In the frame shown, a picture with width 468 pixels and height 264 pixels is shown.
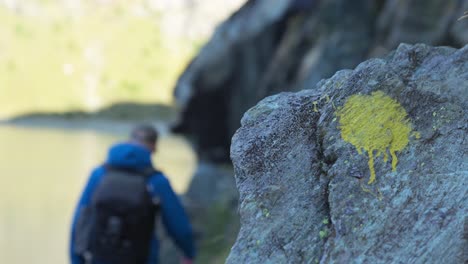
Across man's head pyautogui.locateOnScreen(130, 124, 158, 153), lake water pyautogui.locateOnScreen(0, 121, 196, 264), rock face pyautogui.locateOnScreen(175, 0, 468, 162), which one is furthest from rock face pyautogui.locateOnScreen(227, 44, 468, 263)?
lake water pyautogui.locateOnScreen(0, 121, 196, 264)

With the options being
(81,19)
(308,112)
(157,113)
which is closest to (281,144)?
(308,112)

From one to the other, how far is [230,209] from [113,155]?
8169mm

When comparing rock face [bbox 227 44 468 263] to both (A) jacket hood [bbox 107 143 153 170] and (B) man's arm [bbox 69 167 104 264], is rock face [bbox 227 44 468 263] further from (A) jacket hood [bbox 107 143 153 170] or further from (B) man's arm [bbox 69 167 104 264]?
(B) man's arm [bbox 69 167 104 264]

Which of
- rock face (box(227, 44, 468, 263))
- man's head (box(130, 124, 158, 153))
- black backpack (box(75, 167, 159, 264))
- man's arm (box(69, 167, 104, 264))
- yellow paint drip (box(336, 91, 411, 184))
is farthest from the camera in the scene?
man's head (box(130, 124, 158, 153))

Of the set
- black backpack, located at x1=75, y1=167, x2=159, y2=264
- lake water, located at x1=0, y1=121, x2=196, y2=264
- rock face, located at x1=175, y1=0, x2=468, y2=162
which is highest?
black backpack, located at x1=75, y1=167, x2=159, y2=264

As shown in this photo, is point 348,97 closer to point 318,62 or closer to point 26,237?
point 318,62

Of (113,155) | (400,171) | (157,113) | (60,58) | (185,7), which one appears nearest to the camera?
(400,171)

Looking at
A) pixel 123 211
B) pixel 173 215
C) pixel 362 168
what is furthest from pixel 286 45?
pixel 362 168

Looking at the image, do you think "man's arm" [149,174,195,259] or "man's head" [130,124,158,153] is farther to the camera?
"man's head" [130,124,158,153]

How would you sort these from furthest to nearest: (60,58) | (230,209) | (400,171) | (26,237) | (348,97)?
(60,58) → (26,237) → (230,209) → (348,97) → (400,171)

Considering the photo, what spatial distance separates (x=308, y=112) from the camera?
241cm

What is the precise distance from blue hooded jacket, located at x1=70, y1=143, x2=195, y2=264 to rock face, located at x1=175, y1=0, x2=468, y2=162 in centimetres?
587

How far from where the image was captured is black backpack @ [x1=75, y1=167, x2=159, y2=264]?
3.99 metres

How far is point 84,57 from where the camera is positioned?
89688 millimetres
